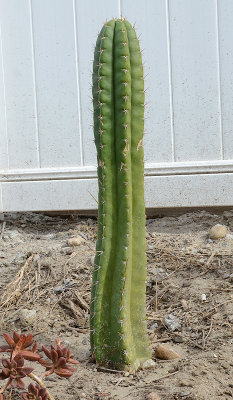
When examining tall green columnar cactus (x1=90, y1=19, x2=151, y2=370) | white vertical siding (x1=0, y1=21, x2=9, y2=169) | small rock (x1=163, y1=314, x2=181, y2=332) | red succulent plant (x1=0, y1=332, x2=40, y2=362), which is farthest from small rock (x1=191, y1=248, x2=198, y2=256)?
red succulent plant (x1=0, y1=332, x2=40, y2=362)

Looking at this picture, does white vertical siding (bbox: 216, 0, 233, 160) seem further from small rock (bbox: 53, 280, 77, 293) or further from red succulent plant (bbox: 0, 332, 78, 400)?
red succulent plant (bbox: 0, 332, 78, 400)

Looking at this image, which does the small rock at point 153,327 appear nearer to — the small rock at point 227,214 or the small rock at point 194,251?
the small rock at point 194,251

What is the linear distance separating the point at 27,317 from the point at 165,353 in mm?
609

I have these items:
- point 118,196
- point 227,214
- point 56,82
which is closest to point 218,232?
point 227,214

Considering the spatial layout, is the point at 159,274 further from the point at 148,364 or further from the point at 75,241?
the point at 148,364

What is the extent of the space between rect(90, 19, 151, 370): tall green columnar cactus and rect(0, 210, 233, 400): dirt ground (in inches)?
5.5

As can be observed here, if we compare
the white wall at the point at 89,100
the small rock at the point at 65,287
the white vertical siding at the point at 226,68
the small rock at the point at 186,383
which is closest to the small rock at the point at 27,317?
the small rock at the point at 65,287

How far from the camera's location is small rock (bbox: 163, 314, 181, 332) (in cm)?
215

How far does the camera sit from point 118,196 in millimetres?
1751

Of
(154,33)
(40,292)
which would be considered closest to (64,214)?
(40,292)

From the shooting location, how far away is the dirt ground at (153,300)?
1.73 meters

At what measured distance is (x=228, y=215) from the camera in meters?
3.02

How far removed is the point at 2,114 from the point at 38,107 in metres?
0.21

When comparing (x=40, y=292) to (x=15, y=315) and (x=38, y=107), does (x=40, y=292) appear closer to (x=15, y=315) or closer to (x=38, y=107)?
(x=15, y=315)
